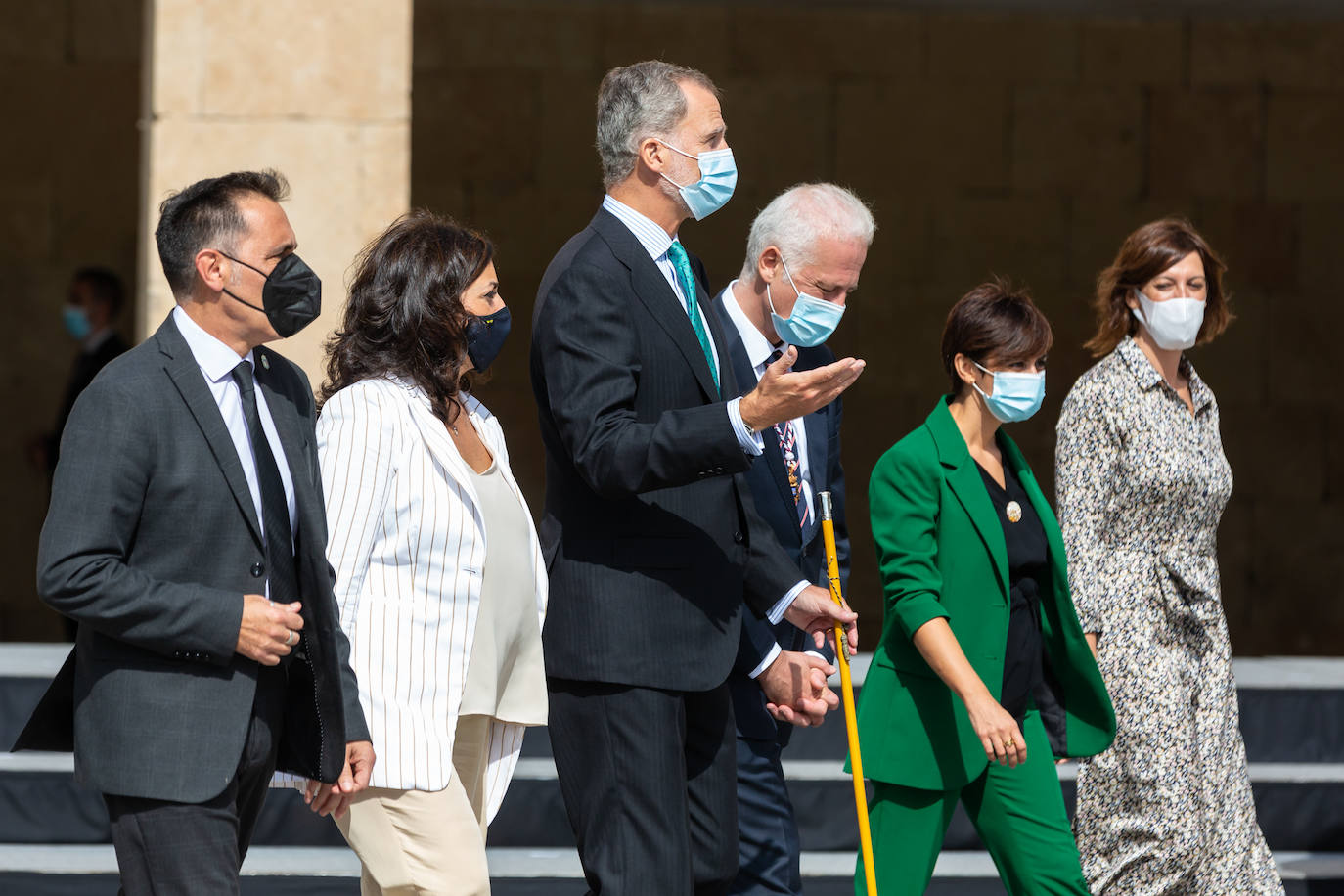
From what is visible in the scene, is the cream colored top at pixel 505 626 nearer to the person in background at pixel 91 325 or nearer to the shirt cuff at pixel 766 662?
the shirt cuff at pixel 766 662

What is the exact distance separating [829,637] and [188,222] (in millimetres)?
1896

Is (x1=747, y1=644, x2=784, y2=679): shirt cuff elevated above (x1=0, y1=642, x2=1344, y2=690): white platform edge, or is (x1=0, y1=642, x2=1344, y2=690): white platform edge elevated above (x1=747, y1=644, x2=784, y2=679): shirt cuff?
(x1=747, y1=644, x2=784, y2=679): shirt cuff

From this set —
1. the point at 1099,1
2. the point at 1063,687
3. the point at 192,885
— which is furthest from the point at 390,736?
the point at 1099,1

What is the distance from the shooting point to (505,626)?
3.44m

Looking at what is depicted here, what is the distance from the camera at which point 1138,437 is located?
4508mm

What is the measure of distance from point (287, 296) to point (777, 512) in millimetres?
1290

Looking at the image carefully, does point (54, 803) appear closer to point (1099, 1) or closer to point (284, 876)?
point (284, 876)

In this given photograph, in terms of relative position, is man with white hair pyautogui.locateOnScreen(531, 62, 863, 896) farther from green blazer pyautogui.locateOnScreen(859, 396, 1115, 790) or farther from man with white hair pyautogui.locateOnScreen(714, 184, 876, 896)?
green blazer pyautogui.locateOnScreen(859, 396, 1115, 790)

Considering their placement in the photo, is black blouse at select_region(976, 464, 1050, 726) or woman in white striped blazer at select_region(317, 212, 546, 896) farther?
black blouse at select_region(976, 464, 1050, 726)

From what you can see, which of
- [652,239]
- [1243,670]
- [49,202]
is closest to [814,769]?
[1243,670]

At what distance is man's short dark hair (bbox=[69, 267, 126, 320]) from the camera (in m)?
8.02

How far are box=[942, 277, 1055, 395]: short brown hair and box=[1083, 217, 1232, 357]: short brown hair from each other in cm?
60

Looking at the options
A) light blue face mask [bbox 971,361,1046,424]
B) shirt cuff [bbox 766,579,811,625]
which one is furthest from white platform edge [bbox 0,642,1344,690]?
shirt cuff [bbox 766,579,811,625]

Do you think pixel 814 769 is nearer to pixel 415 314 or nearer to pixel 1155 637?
pixel 1155 637
